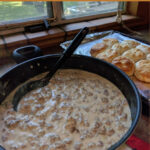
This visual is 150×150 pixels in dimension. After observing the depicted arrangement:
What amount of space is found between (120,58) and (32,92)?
0.49 m

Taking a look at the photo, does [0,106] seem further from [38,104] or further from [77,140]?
[77,140]

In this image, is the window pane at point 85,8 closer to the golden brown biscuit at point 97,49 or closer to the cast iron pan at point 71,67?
the golden brown biscuit at point 97,49

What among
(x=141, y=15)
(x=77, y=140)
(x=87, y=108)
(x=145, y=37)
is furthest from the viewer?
(x=141, y=15)

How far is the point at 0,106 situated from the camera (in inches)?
26.3

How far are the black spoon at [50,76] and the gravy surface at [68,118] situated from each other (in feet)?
0.07

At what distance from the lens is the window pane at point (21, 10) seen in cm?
104

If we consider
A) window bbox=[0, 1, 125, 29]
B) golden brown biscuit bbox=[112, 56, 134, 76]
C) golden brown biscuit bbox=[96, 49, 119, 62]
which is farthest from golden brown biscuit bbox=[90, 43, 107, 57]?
window bbox=[0, 1, 125, 29]

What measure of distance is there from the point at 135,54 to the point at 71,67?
377 mm

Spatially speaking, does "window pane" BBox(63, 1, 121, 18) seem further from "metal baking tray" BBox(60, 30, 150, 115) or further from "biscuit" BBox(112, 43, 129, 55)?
"biscuit" BBox(112, 43, 129, 55)

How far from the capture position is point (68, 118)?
60 centimetres

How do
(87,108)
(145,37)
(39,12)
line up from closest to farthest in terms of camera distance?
1. (87,108)
2. (39,12)
3. (145,37)

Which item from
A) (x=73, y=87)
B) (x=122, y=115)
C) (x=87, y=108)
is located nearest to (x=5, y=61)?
(x=73, y=87)

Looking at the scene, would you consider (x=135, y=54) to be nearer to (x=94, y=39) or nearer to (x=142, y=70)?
(x=142, y=70)

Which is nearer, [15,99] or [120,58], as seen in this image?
[15,99]
